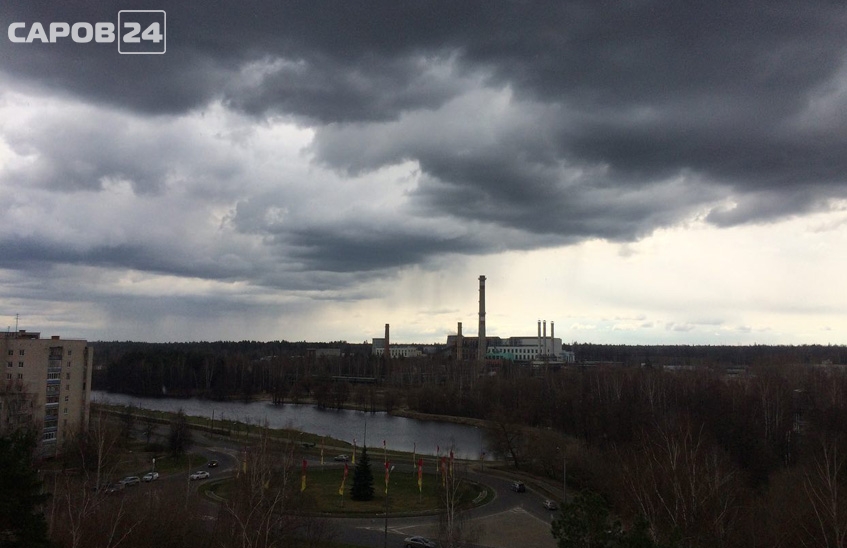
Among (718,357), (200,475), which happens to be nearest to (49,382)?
(200,475)

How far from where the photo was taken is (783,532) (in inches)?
586

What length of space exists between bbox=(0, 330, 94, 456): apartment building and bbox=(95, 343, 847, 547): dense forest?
25.1 metres

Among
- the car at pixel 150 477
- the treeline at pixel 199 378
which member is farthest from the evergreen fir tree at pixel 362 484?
the treeline at pixel 199 378

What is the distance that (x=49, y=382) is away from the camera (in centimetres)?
3650

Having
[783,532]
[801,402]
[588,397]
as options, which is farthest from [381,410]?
[783,532]

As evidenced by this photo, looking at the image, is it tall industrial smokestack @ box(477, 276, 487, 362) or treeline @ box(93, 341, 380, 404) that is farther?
tall industrial smokestack @ box(477, 276, 487, 362)

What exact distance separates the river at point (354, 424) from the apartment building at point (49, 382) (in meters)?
11.7

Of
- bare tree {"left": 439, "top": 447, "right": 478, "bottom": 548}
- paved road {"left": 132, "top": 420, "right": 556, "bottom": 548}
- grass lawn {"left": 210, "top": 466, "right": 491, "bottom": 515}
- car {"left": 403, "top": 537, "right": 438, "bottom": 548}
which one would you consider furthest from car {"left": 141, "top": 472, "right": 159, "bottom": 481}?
car {"left": 403, "top": 537, "right": 438, "bottom": 548}

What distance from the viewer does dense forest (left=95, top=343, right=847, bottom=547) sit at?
16.0 metres

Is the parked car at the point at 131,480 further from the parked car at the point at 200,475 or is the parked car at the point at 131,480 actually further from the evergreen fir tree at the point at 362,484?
the evergreen fir tree at the point at 362,484

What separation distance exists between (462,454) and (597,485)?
1596 centimetres

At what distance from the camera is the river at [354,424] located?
4531 cm

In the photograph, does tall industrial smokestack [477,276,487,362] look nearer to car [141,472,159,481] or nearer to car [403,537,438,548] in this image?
car [141,472,159,481]

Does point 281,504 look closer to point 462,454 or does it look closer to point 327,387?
point 462,454
